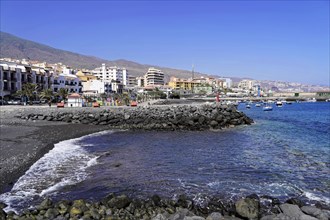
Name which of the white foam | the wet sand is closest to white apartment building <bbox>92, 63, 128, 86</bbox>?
the wet sand

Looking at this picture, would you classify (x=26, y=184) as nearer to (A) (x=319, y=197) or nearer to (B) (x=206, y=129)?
(A) (x=319, y=197)

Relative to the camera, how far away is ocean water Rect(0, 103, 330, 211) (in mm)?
12891

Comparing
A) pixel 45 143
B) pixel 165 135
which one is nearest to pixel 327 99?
pixel 165 135

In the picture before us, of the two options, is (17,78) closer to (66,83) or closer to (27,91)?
(27,91)

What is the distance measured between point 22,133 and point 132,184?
17.6 m

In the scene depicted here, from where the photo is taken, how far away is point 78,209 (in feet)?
32.1

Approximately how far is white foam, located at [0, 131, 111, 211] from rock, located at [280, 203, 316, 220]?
8.75 meters

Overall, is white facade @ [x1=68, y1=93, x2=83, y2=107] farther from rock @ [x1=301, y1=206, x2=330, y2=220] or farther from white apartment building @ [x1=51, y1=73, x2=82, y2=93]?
rock @ [x1=301, y1=206, x2=330, y2=220]

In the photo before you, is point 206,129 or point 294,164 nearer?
point 294,164

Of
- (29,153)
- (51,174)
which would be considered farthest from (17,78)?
(51,174)

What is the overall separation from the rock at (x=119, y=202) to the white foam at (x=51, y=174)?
3.40 meters

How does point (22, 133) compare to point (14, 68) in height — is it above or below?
below

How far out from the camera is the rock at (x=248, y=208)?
32.7ft

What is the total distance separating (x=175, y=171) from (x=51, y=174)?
20.2 ft
